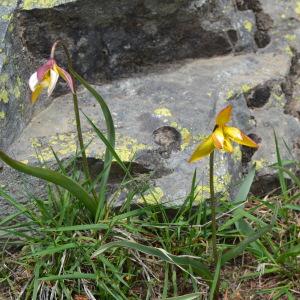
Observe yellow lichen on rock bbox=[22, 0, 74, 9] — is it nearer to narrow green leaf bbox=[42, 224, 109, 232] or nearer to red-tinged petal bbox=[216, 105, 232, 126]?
narrow green leaf bbox=[42, 224, 109, 232]

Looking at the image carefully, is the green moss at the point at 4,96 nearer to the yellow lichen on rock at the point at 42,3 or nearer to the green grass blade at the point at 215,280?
the yellow lichen on rock at the point at 42,3

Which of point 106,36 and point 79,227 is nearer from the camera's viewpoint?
point 79,227

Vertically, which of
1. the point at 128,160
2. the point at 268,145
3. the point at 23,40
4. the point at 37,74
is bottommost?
the point at 268,145

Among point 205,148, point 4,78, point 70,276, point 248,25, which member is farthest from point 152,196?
point 248,25

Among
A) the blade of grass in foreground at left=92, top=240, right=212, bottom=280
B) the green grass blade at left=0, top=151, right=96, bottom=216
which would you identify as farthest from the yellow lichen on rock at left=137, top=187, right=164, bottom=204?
the blade of grass in foreground at left=92, top=240, right=212, bottom=280

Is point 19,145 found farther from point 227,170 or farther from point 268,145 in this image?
Answer: point 268,145

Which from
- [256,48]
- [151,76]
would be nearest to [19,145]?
[151,76]

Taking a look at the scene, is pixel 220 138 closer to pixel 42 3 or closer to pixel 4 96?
pixel 4 96
